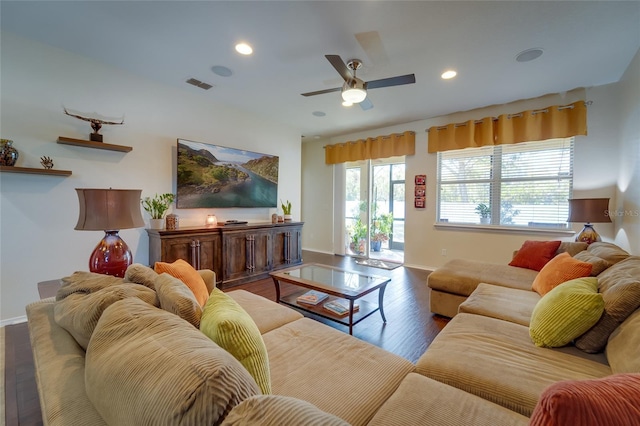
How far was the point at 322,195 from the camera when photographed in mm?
6430

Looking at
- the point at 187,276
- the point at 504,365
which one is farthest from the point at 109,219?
the point at 504,365

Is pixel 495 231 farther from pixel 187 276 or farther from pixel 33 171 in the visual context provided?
pixel 33 171

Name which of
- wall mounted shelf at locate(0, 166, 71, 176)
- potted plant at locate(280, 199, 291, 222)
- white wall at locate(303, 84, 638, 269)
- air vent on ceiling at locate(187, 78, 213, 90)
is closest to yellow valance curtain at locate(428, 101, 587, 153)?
white wall at locate(303, 84, 638, 269)

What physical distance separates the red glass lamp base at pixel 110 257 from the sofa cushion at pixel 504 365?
6.66 feet

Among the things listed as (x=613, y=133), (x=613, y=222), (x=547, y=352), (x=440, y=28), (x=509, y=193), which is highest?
(x=440, y=28)

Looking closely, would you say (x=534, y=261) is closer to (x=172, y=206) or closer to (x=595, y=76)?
(x=595, y=76)

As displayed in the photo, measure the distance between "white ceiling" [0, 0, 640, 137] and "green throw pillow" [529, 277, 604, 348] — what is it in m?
A: 2.17

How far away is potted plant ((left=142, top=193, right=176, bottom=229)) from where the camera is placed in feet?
10.7

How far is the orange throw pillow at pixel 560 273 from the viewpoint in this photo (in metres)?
1.94

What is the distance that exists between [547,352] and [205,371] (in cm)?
170

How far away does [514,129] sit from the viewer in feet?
12.9

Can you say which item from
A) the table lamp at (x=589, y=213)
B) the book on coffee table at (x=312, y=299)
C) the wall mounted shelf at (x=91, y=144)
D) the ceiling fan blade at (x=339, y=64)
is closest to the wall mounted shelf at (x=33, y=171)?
the wall mounted shelf at (x=91, y=144)

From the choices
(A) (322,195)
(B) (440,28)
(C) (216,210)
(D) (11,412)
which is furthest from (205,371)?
(A) (322,195)

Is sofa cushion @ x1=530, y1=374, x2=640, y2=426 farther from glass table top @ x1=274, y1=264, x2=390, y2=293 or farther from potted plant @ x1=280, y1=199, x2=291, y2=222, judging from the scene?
potted plant @ x1=280, y1=199, x2=291, y2=222
